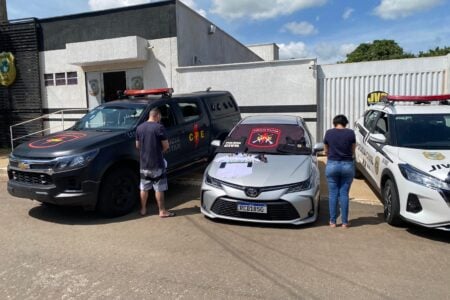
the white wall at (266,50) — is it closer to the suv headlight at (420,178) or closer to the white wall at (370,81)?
the white wall at (370,81)

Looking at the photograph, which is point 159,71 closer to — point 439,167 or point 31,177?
Result: point 31,177

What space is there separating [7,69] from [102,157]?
11890mm

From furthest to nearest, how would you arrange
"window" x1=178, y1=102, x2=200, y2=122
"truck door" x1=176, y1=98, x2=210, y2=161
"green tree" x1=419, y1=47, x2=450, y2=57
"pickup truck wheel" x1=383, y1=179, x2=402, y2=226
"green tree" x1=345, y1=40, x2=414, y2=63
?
"green tree" x1=345, y1=40, x2=414, y2=63 < "green tree" x1=419, y1=47, x2=450, y2=57 < "window" x1=178, y1=102, x2=200, y2=122 < "truck door" x1=176, y1=98, x2=210, y2=161 < "pickup truck wheel" x1=383, y1=179, x2=402, y2=226

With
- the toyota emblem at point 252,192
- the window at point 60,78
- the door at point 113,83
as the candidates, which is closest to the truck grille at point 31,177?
the toyota emblem at point 252,192

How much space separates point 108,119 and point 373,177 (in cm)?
486

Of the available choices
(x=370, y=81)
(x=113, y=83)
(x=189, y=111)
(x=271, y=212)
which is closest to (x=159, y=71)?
(x=113, y=83)

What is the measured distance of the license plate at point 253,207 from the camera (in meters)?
5.52

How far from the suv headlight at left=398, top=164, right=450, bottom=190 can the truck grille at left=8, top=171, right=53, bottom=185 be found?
500 cm

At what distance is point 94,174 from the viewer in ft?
19.4

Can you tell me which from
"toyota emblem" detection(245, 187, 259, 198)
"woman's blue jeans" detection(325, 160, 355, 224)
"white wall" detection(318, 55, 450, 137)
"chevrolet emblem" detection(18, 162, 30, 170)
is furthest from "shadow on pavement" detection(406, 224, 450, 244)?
"white wall" detection(318, 55, 450, 137)

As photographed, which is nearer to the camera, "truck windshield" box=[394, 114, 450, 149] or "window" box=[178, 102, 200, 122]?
"truck windshield" box=[394, 114, 450, 149]

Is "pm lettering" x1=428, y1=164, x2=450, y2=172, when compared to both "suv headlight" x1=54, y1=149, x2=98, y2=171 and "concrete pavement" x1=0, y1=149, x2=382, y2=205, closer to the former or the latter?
"concrete pavement" x1=0, y1=149, x2=382, y2=205

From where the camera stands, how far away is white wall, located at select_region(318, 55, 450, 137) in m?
10.4

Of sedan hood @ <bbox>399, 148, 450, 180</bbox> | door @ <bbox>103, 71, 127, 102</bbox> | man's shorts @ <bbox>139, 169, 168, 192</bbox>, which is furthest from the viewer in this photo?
door @ <bbox>103, 71, 127, 102</bbox>
